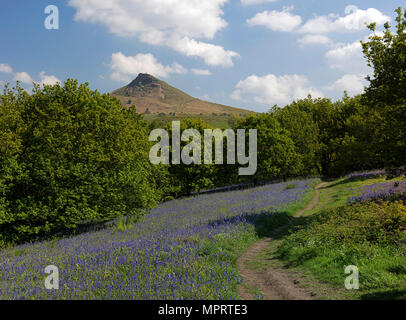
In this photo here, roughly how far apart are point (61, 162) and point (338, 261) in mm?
17760

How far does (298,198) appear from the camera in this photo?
23.4 metres

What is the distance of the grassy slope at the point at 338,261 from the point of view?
721cm

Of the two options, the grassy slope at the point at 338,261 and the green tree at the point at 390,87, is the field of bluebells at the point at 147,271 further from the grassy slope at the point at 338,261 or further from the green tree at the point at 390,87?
the green tree at the point at 390,87

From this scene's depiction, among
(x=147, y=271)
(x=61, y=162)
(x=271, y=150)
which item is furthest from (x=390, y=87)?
(x=271, y=150)

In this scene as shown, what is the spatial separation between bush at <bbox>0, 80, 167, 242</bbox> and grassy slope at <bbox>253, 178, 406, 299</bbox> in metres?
13.2

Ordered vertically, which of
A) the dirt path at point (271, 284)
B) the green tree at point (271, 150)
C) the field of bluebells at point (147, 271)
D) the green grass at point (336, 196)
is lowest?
the dirt path at point (271, 284)

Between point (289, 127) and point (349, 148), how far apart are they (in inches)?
479

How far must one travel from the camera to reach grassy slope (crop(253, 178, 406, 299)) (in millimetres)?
7215

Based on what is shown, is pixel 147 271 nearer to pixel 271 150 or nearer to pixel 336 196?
pixel 336 196

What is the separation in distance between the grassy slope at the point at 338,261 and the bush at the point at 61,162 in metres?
13.2

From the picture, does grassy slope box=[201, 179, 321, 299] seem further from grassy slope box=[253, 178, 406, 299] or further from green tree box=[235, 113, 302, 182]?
green tree box=[235, 113, 302, 182]

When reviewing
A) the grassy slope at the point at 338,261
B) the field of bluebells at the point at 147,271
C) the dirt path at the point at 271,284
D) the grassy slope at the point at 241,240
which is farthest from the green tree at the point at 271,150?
the dirt path at the point at 271,284

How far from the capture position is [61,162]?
19.6 meters

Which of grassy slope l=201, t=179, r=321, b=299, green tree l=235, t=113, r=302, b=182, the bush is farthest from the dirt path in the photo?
green tree l=235, t=113, r=302, b=182
